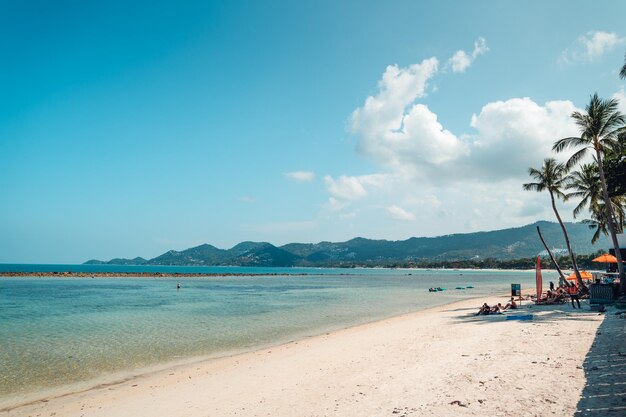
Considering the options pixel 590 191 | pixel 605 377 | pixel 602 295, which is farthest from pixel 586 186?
pixel 605 377

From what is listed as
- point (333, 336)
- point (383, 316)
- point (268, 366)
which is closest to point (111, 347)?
point (268, 366)

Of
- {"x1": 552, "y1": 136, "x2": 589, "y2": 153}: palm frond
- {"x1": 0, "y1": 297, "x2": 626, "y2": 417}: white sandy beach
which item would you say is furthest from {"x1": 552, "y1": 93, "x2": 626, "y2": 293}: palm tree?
{"x1": 0, "y1": 297, "x2": 626, "y2": 417}: white sandy beach

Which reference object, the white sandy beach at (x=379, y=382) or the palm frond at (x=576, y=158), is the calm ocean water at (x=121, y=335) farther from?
the palm frond at (x=576, y=158)

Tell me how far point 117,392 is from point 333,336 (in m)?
10.2

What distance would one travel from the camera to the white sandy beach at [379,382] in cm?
743

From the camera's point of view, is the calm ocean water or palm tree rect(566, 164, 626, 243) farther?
palm tree rect(566, 164, 626, 243)

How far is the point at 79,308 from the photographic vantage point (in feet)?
108

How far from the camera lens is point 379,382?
30.5 ft

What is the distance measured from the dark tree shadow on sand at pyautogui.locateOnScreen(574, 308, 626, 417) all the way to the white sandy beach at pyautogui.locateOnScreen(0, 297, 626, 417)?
198 mm

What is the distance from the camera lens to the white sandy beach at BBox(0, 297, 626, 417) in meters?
7.43

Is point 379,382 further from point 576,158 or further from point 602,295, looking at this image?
point 576,158

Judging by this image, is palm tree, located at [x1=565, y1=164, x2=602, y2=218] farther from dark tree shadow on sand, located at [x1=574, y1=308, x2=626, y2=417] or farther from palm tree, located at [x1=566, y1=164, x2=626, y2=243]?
dark tree shadow on sand, located at [x1=574, y1=308, x2=626, y2=417]

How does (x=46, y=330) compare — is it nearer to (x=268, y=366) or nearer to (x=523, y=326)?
(x=268, y=366)

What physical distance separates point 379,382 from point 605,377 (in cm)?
473
